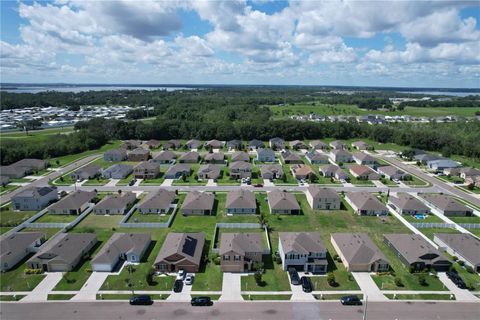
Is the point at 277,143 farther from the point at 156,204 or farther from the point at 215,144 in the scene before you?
the point at 156,204

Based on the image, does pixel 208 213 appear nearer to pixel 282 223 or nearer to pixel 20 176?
pixel 282 223

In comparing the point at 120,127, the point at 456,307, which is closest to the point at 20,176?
the point at 120,127

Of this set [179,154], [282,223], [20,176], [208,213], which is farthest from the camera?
[179,154]

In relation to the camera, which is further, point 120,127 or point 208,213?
point 120,127

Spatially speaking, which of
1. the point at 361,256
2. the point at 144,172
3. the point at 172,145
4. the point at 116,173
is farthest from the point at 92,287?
the point at 172,145

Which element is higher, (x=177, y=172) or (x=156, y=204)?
(x=177, y=172)

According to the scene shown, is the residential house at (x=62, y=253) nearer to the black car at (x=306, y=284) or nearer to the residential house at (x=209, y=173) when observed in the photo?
the black car at (x=306, y=284)

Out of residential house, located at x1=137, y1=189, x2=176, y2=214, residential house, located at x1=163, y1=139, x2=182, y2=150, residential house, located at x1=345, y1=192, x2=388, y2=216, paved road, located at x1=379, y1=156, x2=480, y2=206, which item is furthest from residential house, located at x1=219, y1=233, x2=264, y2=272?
residential house, located at x1=163, y1=139, x2=182, y2=150
